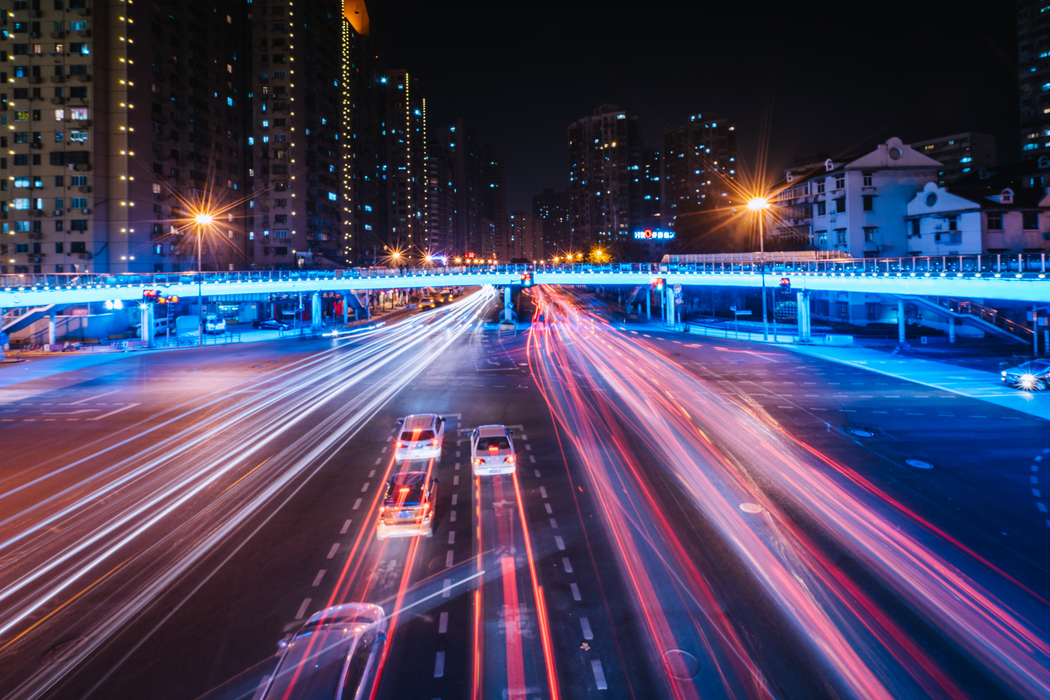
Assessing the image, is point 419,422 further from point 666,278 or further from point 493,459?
point 666,278

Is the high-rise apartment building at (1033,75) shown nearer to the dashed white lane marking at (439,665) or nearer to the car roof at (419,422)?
the car roof at (419,422)

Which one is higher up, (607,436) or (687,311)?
(687,311)

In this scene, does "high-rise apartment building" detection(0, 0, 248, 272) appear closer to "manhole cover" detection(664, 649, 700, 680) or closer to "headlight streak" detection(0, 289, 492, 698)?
→ "headlight streak" detection(0, 289, 492, 698)

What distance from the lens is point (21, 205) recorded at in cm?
6625

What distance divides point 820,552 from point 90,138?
83.4 meters

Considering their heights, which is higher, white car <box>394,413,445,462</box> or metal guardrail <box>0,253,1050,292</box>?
metal guardrail <box>0,253,1050,292</box>

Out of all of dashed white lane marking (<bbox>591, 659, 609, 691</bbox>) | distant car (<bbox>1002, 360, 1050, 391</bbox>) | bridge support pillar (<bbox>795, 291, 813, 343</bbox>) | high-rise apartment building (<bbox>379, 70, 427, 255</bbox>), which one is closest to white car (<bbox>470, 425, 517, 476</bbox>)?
dashed white lane marking (<bbox>591, 659, 609, 691</bbox>)

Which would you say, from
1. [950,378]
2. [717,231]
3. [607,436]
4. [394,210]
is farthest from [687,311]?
[394,210]

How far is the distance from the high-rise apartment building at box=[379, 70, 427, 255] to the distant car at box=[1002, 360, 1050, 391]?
141994mm

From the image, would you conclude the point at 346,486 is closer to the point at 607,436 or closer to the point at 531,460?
the point at 531,460

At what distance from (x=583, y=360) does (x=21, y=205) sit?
69227 millimetres

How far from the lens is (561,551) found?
A: 12.5 meters

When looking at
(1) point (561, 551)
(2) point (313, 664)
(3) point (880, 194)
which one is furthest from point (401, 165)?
(2) point (313, 664)

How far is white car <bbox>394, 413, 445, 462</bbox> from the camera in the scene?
62.7 feet
